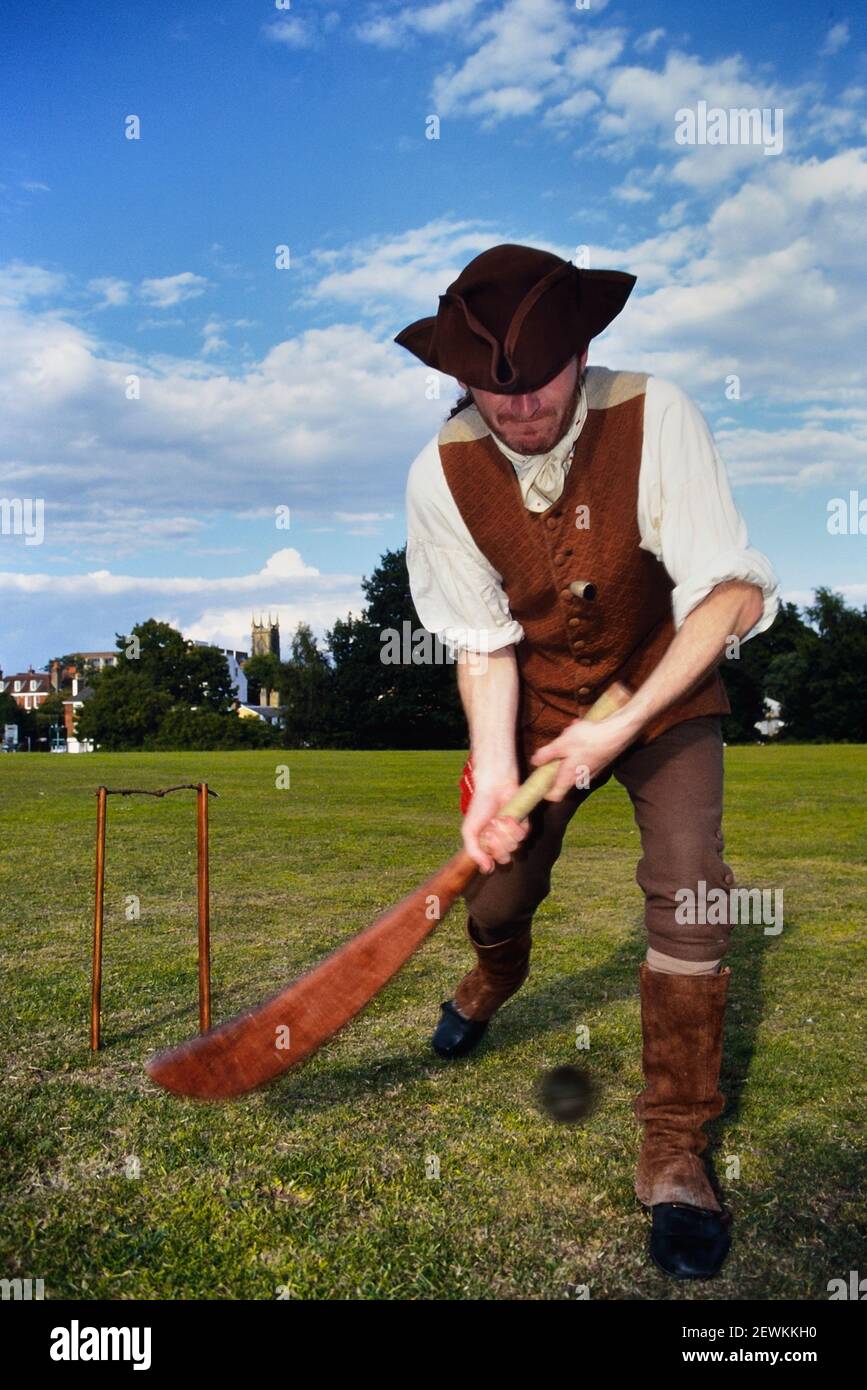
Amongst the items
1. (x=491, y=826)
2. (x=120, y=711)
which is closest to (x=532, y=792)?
(x=491, y=826)

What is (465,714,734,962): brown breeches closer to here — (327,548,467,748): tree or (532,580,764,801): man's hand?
(532,580,764,801): man's hand

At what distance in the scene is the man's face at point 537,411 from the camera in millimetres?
3195

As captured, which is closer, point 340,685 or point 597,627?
point 597,627

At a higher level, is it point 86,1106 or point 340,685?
point 340,685

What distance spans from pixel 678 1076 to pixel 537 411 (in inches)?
80.8

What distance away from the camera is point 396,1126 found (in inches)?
146

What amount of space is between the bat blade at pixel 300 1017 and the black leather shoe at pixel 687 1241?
103 cm

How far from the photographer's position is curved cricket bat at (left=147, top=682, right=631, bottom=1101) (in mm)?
3266

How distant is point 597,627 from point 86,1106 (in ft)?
8.21

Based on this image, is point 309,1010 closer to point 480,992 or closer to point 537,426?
point 480,992

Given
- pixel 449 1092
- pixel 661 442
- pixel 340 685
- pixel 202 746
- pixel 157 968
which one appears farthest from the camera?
pixel 202 746
